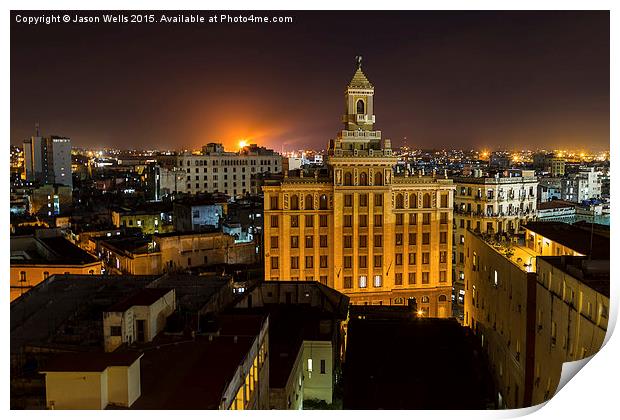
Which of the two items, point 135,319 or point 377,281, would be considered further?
point 377,281

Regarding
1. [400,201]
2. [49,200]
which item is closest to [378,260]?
[400,201]

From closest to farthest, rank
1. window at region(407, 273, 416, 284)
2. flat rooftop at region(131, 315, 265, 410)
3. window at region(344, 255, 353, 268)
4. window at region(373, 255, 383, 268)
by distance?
flat rooftop at region(131, 315, 265, 410), window at region(344, 255, 353, 268), window at region(373, 255, 383, 268), window at region(407, 273, 416, 284)

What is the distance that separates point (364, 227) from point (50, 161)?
42767 mm

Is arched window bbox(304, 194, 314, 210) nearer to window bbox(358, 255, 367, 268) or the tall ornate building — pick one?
the tall ornate building

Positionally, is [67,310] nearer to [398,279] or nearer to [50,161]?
[398,279]

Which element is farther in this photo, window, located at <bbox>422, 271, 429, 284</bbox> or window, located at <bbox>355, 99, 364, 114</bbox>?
window, located at <bbox>355, 99, 364, 114</bbox>

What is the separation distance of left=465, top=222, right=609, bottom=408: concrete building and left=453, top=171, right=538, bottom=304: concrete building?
12326 mm

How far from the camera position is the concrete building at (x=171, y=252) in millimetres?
25641

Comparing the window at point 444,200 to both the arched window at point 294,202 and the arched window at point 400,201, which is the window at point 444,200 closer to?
the arched window at point 400,201

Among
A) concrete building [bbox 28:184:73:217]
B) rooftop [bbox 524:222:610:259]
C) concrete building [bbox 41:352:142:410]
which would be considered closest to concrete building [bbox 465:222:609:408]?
rooftop [bbox 524:222:610:259]

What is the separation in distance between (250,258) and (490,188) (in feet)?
38.0

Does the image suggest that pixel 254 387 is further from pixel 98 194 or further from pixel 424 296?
pixel 98 194

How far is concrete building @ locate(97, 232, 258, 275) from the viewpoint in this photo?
25.6m

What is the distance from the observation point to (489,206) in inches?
1125
